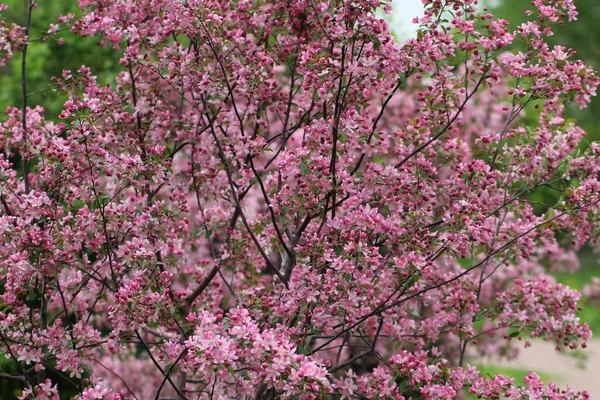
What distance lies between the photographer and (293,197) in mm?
3197

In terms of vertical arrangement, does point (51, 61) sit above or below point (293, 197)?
above

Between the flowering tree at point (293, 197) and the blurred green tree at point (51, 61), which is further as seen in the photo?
the blurred green tree at point (51, 61)

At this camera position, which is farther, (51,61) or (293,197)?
(51,61)

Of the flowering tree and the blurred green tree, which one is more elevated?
the blurred green tree

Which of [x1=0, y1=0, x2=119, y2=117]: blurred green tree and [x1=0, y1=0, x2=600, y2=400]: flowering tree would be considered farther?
[x1=0, y1=0, x2=119, y2=117]: blurred green tree

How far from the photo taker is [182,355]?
3.50 meters

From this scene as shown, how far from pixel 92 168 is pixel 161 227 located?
455mm

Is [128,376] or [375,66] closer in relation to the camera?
[375,66]

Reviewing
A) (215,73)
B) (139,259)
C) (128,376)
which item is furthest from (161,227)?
(128,376)

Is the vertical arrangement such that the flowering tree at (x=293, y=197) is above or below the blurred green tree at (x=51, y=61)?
below

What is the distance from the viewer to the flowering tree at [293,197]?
3096mm

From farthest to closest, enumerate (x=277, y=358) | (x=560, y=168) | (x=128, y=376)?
1. (x=128, y=376)
2. (x=560, y=168)
3. (x=277, y=358)

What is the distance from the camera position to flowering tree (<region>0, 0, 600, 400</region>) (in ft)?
10.2

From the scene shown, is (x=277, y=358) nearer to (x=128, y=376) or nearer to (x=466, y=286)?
(x=466, y=286)
